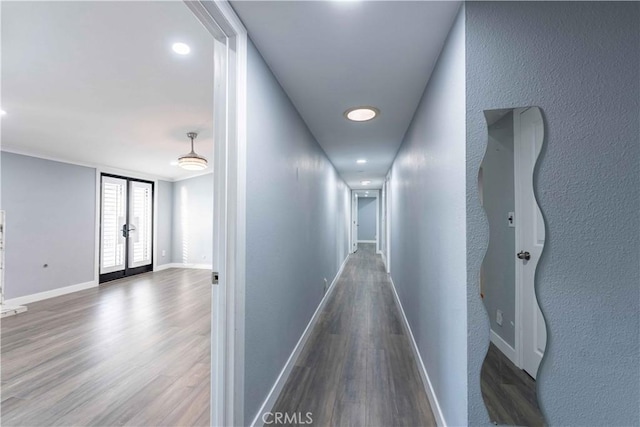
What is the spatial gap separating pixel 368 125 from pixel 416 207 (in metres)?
1.02

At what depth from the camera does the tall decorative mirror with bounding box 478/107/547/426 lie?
42.3 inches

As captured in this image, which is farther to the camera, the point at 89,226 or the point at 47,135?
the point at 89,226

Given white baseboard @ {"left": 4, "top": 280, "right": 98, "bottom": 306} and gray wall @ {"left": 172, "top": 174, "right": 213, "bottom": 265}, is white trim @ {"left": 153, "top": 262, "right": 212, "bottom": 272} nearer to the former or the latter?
gray wall @ {"left": 172, "top": 174, "right": 213, "bottom": 265}

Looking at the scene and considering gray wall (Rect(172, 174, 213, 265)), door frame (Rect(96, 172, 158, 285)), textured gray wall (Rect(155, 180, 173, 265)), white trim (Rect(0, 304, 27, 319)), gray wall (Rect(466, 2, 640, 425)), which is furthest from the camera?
gray wall (Rect(172, 174, 213, 265))

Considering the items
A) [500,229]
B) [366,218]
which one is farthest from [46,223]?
[366,218]

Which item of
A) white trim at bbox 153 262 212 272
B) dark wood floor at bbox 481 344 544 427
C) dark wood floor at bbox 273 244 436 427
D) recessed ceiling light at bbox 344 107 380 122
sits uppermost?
recessed ceiling light at bbox 344 107 380 122

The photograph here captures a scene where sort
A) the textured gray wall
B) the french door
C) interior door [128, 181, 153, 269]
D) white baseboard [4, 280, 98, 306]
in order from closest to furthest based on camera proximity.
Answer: white baseboard [4, 280, 98, 306], the french door, interior door [128, 181, 153, 269], the textured gray wall

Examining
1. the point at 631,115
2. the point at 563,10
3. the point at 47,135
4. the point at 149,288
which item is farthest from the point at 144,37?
A: the point at 149,288

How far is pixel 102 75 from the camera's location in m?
2.01

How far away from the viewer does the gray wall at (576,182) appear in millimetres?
1038

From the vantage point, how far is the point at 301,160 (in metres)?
2.50

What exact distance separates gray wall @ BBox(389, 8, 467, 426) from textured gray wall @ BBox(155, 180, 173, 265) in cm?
625

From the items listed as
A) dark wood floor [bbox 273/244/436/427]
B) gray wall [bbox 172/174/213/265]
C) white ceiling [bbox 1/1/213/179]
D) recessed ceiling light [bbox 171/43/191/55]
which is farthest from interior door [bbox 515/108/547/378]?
gray wall [bbox 172/174/213/265]

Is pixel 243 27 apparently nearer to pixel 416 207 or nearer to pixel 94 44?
pixel 94 44
